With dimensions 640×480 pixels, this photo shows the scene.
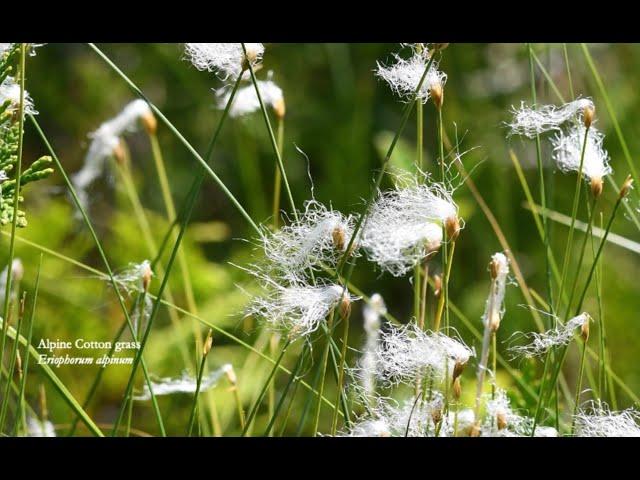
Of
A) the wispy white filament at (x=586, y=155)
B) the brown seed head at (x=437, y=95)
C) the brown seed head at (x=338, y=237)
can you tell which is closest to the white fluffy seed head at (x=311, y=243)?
the brown seed head at (x=338, y=237)

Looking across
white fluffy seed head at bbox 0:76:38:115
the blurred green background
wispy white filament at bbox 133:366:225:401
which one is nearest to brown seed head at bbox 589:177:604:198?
wispy white filament at bbox 133:366:225:401

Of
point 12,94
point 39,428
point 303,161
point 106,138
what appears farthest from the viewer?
point 303,161

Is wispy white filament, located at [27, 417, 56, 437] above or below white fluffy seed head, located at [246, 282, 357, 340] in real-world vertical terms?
below

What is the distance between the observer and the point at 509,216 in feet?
5.44

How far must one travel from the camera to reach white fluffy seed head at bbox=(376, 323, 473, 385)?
0.71m

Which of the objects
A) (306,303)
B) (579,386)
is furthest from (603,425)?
(306,303)

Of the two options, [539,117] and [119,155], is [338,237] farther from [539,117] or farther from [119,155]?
[119,155]

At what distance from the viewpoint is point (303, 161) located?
196 centimetres

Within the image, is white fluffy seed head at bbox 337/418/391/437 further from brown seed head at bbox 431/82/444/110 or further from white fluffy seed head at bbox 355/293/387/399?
brown seed head at bbox 431/82/444/110

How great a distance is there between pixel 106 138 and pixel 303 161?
956mm

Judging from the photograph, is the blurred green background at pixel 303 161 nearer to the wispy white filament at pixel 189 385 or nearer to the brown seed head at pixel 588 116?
the wispy white filament at pixel 189 385

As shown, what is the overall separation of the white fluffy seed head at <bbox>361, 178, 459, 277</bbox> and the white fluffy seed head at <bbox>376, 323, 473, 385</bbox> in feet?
0.19
